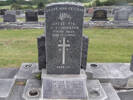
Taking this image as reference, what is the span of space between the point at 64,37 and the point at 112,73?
2.51 metres

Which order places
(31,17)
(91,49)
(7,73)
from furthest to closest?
1. (31,17)
2. (91,49)
3. (7,73)

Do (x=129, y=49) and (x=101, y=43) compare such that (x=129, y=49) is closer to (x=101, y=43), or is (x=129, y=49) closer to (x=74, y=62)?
(x=101, y=43)

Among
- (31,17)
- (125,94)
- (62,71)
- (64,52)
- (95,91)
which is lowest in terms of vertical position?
(125,94)

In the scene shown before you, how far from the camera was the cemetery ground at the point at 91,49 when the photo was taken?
760cm

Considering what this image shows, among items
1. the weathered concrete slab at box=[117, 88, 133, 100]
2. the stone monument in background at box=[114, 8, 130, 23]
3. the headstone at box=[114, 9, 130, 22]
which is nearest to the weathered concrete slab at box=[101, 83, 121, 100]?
the weathered concrete slab at box=[117, 88, 133, 100]

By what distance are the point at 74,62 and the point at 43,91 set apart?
121 cm

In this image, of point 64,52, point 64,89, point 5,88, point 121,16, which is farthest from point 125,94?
point 121,16

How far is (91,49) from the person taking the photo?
9.02m

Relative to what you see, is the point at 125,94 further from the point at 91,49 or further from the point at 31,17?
the point at 31,17

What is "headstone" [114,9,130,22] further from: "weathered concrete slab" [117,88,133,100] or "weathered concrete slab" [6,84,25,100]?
"weathered concrete slab" [6,84,25,100]

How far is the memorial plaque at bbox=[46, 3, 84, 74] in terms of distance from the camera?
4.09 m

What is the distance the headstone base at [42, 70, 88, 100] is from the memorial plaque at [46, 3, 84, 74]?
0.30 metres

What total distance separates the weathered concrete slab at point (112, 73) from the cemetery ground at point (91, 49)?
52.8 inches

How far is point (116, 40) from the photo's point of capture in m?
10.8
